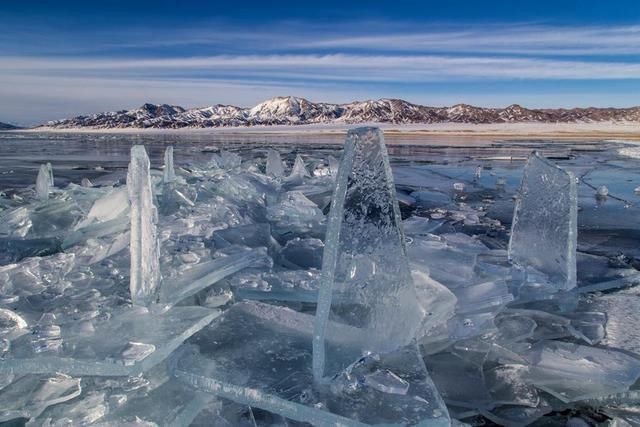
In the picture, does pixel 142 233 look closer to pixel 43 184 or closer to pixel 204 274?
pixel 204 274

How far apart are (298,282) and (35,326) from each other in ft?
4.05

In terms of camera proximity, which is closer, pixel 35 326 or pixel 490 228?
pixel 35 326

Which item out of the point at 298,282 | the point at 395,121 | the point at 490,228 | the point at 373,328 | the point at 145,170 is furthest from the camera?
the point at 395,121

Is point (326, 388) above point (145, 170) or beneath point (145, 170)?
beneath

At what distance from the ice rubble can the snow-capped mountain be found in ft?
347

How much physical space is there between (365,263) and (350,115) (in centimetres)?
12786

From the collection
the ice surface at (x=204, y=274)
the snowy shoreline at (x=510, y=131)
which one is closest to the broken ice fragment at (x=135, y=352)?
the ice surface at (x=204, y=274)

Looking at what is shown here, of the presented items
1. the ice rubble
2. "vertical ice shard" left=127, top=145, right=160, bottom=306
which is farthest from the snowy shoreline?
"vertical ice shard" left=127, top=145, right=160, bottom=306

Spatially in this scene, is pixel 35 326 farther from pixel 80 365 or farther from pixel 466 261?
pixel 466 261

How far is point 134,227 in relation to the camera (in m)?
2.03

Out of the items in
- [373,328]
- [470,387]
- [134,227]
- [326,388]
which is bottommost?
[470,387]

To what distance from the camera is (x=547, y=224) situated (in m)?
3.07

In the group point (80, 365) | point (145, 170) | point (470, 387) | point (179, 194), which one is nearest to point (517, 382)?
point (470, 387)

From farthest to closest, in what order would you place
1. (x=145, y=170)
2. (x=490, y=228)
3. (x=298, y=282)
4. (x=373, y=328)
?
(x=490, y=228), (x=298, y=282), (x=145, y=170), (x=373, y=328)
